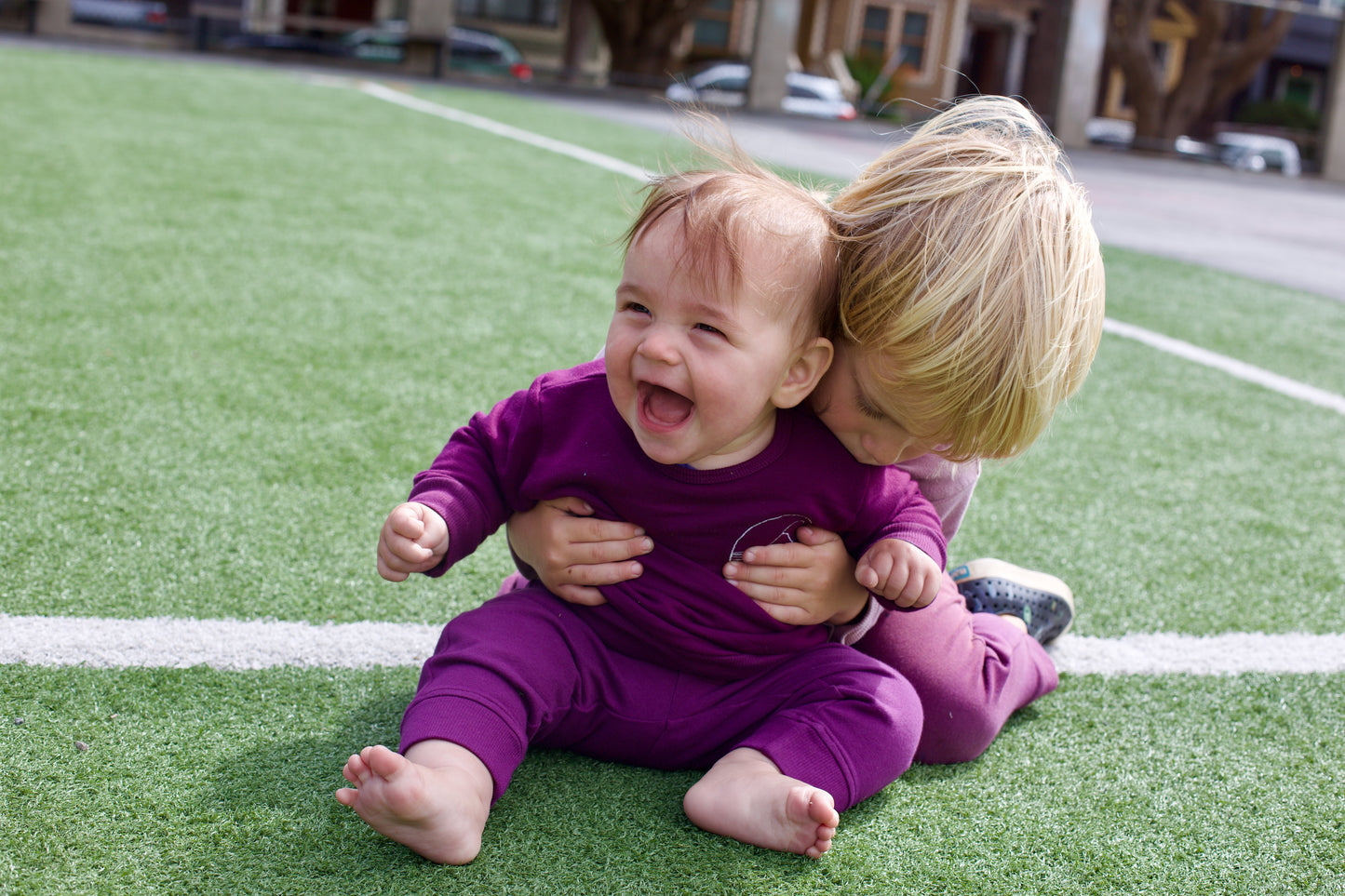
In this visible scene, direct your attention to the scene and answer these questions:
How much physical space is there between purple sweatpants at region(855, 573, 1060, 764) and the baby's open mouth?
51cm

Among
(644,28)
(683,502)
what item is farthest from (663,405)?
(644,28)

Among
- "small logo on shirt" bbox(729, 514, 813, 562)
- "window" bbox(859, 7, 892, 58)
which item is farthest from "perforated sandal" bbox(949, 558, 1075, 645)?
"window" bbox(859, 7, 892, 58)

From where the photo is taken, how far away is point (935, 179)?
1655 millimetres

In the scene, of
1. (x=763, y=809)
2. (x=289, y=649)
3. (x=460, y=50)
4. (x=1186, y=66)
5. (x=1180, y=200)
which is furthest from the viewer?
(x=1186, y=66)

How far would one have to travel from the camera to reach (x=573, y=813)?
158 cm

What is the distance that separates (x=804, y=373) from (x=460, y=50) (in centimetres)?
2415

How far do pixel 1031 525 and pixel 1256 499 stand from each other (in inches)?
29.0

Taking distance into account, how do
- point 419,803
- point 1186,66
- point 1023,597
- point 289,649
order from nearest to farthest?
point 419,803 < point 289,649 < point 1023,597 < point 1186,66

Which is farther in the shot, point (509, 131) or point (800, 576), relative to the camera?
point (509, 131)

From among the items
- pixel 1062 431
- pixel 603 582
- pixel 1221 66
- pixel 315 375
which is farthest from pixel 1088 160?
pixel 603 582

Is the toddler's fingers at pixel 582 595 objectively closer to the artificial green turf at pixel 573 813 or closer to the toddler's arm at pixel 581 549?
the toddler's arm at pixel 581 549

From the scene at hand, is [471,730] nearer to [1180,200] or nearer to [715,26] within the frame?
[1180,200]

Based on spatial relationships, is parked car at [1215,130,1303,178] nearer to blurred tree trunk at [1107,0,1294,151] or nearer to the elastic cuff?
blurred tree trunk at [1107,0,1294,151]

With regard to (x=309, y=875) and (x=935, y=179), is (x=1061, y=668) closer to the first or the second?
(x=935, y=179)
